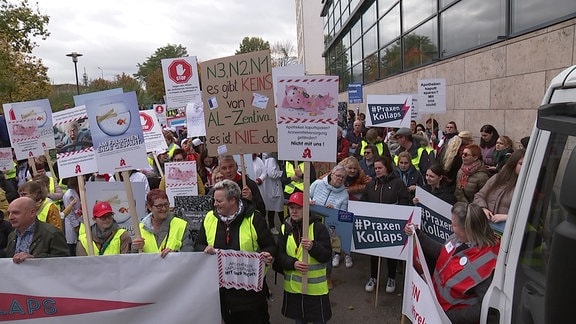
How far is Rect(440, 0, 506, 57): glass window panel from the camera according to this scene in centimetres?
913

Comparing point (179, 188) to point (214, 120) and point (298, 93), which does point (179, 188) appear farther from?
point (298, 93)

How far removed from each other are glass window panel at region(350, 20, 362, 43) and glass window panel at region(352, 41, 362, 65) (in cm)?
43

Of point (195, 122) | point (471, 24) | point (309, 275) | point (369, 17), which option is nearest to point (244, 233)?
point (309, 275)

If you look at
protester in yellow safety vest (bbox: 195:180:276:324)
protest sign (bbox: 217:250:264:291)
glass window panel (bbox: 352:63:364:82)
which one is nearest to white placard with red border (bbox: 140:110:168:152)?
A: protester in yellow safety vest (bbox: 195:180:276:324)

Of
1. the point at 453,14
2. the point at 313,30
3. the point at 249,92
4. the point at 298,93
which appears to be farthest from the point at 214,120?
the point at 313,30

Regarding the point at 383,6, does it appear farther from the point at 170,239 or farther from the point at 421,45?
the point at 170,239

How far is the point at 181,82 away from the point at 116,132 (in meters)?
3.65

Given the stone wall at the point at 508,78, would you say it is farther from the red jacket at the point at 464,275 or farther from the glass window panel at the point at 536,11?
the red jacket at the point at 464,275

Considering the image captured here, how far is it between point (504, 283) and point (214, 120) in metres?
3.75

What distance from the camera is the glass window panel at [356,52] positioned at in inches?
1101

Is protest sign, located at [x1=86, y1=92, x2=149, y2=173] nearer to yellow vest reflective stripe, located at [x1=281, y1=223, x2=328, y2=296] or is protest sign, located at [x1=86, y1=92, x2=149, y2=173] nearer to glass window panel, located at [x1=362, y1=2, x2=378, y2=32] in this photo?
yellow vest reflective stripe, located at [x1=281, y1=223, x2=328, y2=296]

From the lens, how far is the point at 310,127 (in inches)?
155

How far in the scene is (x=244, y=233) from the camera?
12.0 feet

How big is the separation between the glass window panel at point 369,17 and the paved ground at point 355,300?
19.2 metres
